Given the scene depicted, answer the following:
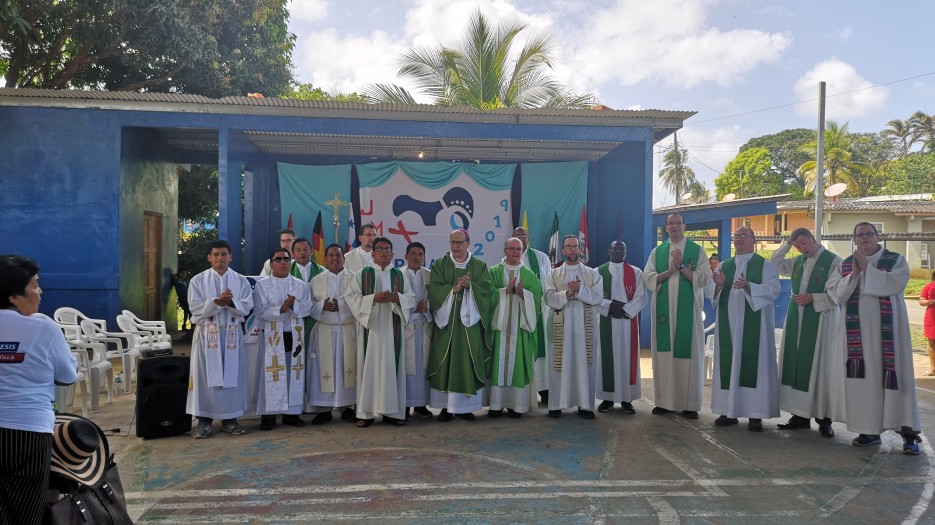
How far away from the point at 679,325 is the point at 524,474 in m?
2.72

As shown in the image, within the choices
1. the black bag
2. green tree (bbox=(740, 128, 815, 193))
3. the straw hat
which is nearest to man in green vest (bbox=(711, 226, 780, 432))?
the black bag

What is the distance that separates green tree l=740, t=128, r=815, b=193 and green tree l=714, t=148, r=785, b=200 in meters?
5.75

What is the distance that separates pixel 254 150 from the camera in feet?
37.0

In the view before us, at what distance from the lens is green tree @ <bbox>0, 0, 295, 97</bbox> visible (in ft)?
39.9

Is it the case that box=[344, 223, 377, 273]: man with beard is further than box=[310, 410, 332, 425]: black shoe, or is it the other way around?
box=[344, 223, 377, 273]: man with beard

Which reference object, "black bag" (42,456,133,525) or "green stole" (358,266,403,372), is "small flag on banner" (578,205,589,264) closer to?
"green stole" (358,266,403,372)

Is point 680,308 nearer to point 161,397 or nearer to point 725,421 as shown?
point 725,421

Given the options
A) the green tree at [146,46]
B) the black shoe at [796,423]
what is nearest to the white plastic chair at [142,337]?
the green tree at [146,46]

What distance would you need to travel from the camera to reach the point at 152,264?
11.8 meters

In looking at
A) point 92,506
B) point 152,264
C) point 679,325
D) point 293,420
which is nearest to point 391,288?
point 293,420

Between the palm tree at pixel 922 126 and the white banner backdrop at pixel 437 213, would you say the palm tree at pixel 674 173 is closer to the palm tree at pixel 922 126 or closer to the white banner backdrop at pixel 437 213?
the palm tree at pixel 922 126

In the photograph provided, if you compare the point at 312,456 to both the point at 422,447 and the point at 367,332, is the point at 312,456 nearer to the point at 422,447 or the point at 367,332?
the point at 422,447

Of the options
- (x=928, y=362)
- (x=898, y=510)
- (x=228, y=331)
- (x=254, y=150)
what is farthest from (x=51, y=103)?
(x=928, y=362)

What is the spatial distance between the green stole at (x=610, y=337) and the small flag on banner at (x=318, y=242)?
5.17 m
